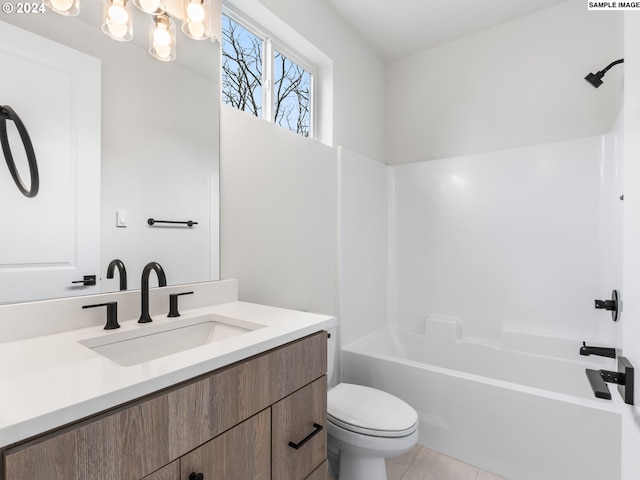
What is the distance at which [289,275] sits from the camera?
6.22ft

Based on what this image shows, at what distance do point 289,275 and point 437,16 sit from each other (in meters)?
2.04

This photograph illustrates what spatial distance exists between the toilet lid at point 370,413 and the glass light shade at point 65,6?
181cm

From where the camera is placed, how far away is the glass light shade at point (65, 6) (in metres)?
1.03

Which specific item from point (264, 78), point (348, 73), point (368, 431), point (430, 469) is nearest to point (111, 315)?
point (368, 431)

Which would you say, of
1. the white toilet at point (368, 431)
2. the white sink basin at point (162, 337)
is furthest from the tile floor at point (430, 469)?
the white sink basin at point (162, 337)

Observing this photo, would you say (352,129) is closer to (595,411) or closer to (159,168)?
(159,168)

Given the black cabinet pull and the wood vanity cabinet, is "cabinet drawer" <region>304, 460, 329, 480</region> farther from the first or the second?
the black cabinet pull

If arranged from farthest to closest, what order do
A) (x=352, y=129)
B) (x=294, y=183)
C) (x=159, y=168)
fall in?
(x=352, y=129) < (x=294, y=183) < (x=159, y=168)

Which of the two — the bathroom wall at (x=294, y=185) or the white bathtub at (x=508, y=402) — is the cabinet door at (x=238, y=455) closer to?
the bathroom wall at (x=294, y=185)

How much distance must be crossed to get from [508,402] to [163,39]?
231 centimetres

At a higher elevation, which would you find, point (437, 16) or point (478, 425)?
point (437, 16)

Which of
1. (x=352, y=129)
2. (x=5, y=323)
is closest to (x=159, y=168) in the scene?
(x=5, y=323)

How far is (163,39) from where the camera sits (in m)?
1.31

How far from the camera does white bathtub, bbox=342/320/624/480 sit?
5.07 ft
